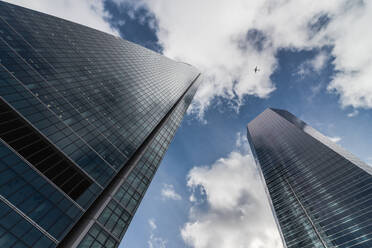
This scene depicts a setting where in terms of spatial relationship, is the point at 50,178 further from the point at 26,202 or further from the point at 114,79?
the point at 114,79

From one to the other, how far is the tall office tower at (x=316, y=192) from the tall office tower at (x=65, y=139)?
206 ft

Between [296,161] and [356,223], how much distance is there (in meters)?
45.5

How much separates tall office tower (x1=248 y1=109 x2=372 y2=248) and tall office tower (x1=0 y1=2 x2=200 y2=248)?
206 feet

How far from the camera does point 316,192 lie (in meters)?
81.3

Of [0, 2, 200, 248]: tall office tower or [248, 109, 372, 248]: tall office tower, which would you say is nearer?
[0, 2, 200, 248]: tall office tower

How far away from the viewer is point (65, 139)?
132 ft

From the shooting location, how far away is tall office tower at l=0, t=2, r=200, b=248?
28.1 m

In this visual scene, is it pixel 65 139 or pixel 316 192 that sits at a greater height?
pixel 316 192

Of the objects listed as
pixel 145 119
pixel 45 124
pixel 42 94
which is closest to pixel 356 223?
pixel 145 119

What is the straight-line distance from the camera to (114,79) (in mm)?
74438

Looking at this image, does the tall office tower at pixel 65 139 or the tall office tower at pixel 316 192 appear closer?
the tall office tower at pixel 65 139

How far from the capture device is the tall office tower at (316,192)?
6207cm

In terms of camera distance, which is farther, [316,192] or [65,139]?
[316,192]

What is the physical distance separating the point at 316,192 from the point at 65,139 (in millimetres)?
94387
